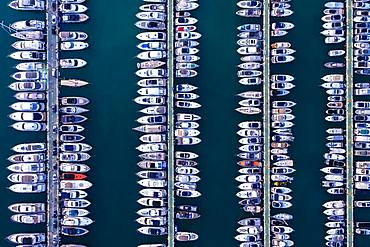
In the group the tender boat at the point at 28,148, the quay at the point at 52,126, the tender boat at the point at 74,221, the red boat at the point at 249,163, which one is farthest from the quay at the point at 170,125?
the tender boat at the point at 28,148

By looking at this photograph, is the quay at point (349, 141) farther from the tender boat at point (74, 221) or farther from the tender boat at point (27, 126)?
the tender boat at point (27, 126)

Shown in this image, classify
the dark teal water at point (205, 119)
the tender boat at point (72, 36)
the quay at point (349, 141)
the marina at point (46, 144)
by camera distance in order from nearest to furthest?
the marina at point (46, 144) < the tender boat at point (72, 36) < the dark teal water at point (205, 119) < the quay at point (349, 141)

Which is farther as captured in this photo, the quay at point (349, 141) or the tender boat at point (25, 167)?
the quay at point (349, 141)

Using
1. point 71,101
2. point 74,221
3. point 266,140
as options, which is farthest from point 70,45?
point 266,140

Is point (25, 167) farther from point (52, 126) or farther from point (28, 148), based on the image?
point (52, 126)

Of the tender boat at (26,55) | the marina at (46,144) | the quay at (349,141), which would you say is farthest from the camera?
the quay at (349,141)

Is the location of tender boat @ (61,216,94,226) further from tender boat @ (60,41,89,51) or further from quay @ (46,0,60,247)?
tender boat @ (60,41,89,51)
